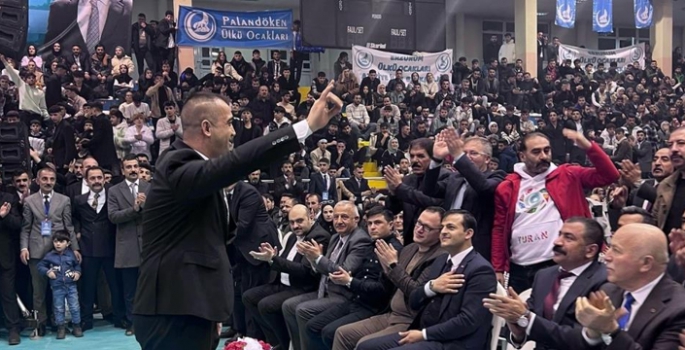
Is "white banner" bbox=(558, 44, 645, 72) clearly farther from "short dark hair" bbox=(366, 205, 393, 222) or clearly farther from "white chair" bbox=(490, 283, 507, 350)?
"white chair" bbox=(490, 283, 507, 350)

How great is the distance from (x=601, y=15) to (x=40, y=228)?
1692 cm

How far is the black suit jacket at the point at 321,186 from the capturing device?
1261 centimetres

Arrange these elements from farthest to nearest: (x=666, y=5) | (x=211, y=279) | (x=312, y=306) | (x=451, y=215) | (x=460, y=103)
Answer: (x=666, y=5)
(x=460, y=103)
(x=312, y=306)
(x=451, y=215)
(x=211, y=279)

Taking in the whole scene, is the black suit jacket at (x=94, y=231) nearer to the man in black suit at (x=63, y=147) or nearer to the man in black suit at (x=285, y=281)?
the man in black suit at (x=285, y=281)

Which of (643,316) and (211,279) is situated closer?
(211,279)

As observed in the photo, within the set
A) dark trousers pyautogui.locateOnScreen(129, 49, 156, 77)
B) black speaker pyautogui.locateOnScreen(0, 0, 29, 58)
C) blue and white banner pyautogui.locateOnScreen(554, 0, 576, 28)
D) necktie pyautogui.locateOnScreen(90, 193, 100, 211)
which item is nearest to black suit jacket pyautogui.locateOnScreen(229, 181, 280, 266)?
necktie pyautogui.locateOnScreen(90, 193, 100, 211)

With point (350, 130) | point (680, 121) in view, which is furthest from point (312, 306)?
point (680, 121)

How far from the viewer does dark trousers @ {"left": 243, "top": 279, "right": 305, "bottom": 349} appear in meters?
7.51

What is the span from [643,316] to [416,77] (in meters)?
15.2

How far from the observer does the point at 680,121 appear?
19000 mm

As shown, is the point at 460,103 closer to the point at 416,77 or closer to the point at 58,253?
the point at 416,77

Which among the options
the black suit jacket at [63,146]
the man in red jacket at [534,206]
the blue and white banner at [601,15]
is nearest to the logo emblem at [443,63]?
the blue and white banner at [601,15]

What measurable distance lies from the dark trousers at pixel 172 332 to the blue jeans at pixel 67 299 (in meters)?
5.88

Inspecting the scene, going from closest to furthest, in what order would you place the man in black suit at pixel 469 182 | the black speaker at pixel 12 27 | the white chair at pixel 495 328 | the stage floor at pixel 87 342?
the white chair at pixel 495 328 < the man in black suit at pixel 469 182 < the stage floor at pixel 87 342 < the black speaker at pixel 12 27
